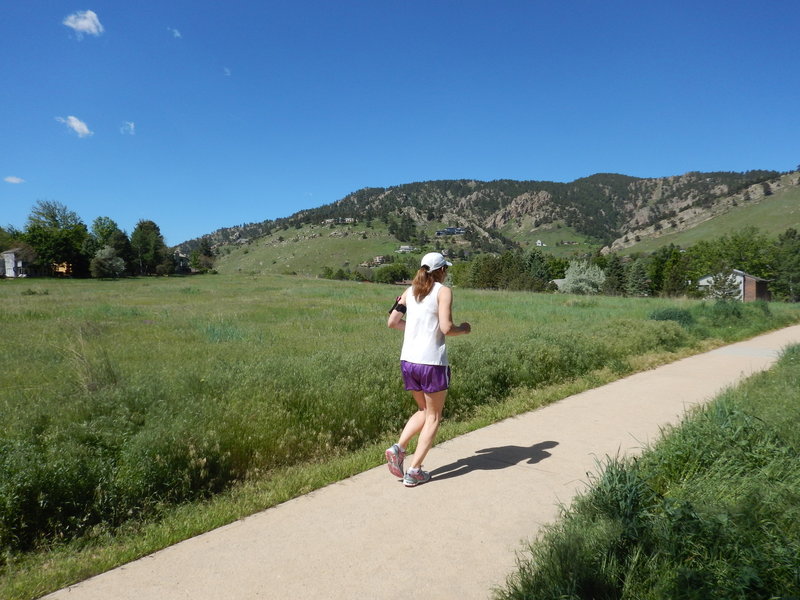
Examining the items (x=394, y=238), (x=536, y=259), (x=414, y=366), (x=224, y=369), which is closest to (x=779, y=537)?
(x=414, y=366)

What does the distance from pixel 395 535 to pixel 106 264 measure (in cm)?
8135

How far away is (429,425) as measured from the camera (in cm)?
436

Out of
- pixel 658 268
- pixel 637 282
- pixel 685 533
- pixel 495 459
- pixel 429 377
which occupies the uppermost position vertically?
pixel 429 377

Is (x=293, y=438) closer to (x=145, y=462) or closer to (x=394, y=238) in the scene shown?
(x=145, y=462)

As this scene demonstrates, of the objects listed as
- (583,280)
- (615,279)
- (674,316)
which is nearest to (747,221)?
(615,279)

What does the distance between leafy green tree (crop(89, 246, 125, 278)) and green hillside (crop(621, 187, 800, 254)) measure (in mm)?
128765

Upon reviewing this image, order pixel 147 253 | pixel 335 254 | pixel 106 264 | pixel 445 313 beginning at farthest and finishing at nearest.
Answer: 1. pixel 335 254
2. pixel 147 253
3. pixel 106 264
4. pixel 445 313

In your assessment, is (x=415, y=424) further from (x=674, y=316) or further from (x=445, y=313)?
(x=674, y=316)

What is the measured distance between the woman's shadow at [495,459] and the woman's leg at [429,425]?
13.1 inches

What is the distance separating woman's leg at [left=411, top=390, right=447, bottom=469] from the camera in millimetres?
4234

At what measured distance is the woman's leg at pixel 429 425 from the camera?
4234 mm

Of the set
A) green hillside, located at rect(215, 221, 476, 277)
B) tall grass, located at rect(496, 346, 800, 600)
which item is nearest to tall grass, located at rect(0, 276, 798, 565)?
tall grass, located at rect(496, 346, 800, 600)

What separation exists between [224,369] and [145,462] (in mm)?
2936

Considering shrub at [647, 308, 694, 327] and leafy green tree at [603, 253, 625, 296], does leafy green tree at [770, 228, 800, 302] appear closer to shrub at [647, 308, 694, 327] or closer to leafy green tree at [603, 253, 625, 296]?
leafy green tree at [603, 253, 625, 296]
